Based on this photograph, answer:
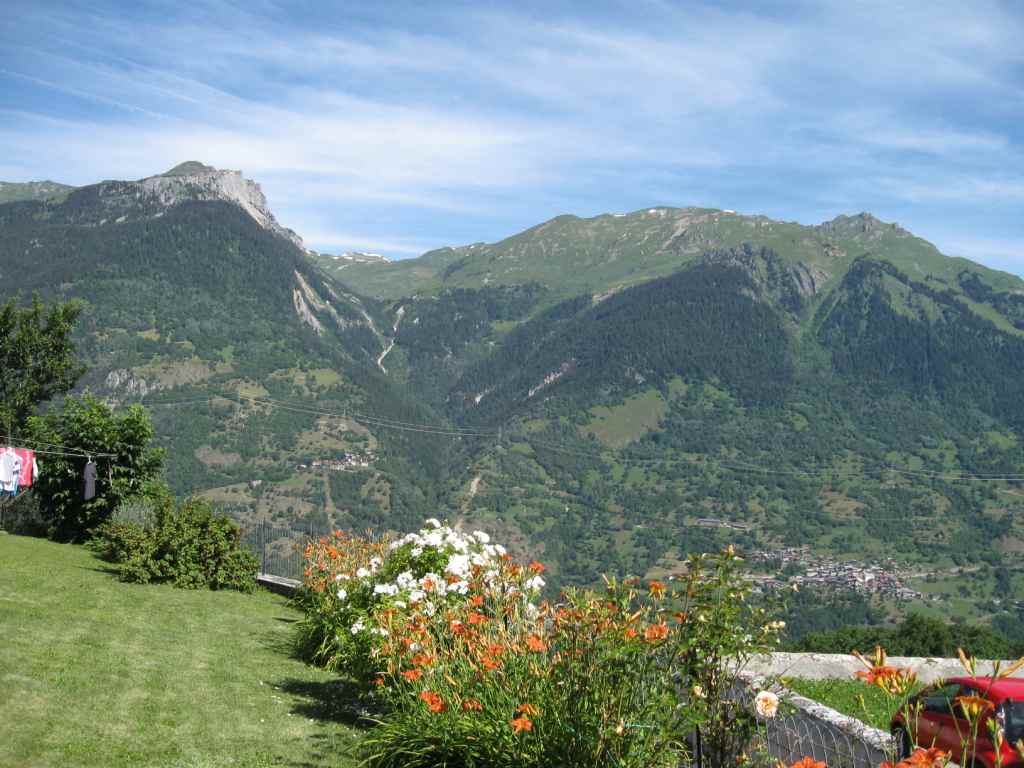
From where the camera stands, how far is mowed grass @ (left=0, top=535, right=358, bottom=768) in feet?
19.6

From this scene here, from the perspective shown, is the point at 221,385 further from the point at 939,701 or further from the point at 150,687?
the point at 939,701

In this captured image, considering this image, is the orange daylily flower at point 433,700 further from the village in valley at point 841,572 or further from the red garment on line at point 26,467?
the village in valley at point 841,572

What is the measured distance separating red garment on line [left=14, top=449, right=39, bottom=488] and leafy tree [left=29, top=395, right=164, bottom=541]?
28 cm

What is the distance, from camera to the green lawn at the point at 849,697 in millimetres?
9445

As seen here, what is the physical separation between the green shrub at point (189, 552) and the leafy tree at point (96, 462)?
462 centimetres

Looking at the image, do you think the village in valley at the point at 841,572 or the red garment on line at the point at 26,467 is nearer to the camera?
the red garment on line at the point at 26,467

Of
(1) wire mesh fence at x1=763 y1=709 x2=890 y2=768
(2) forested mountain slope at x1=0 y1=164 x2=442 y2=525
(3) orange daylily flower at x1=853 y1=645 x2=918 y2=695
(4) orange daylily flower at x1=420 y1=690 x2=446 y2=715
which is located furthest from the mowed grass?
(2) forested mountain slope at x1=0 y1=164 x2=442 y2=525

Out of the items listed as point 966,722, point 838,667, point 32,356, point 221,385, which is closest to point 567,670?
point 966,722

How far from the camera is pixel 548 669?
17.0ft

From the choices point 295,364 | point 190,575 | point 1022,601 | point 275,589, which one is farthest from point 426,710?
point 295,364

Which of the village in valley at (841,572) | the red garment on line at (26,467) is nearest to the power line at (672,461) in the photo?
the village in valley at (841,572)

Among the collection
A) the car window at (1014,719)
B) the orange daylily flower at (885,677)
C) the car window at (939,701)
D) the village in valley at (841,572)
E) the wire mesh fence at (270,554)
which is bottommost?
the village in valley at (841,572)

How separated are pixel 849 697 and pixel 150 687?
26.5 feet

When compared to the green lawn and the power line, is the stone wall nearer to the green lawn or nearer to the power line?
the green lawn
